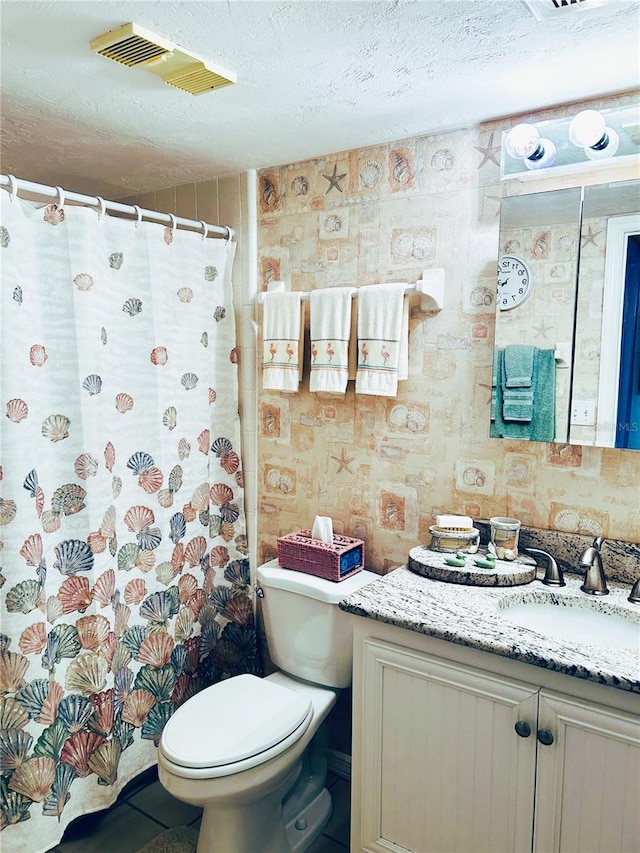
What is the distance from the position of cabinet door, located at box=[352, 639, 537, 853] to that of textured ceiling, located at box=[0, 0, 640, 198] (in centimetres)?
147

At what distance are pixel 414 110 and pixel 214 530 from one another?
1593mm

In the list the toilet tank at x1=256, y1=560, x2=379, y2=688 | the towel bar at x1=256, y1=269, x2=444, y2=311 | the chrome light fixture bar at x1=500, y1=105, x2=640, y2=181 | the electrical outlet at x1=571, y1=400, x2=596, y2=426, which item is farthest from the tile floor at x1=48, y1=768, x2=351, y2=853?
the chrome light fixture bar at x1=500, y1=105, x2=640, y2=181

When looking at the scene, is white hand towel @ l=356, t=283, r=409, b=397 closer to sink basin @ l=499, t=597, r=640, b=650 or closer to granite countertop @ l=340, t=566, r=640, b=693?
granite countertop @ l=340, t=566, r=640, b=693

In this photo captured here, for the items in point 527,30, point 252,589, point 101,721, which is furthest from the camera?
point 252,589

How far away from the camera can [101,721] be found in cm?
202

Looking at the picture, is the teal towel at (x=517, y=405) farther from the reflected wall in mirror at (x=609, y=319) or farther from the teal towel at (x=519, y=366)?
the reflected wall in mirror at (x=609, y=319)

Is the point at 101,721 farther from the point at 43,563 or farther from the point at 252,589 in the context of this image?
the point at 252,589

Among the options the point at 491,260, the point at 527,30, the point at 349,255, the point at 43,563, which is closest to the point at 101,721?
the point at 43,563

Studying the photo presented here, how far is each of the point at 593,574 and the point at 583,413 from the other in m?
0.44

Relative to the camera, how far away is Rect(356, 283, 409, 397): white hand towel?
2.03 meters

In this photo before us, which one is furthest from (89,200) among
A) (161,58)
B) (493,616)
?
(493,616)

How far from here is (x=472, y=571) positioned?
1802 millimetres

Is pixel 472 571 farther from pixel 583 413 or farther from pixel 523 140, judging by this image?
pixel 523 140

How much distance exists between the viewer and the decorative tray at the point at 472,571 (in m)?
1.78
